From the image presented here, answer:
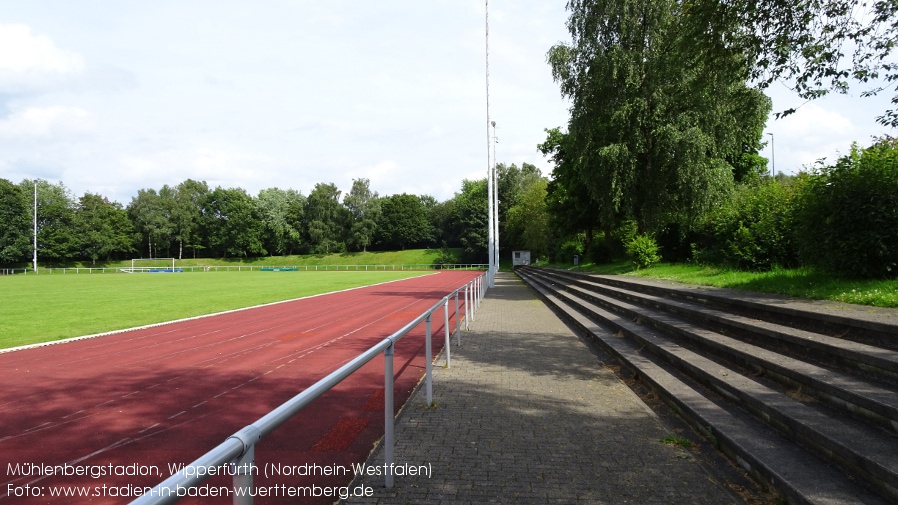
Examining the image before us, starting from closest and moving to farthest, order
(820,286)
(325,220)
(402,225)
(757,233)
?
(820,286), (757,233), (325,220), (402,225)

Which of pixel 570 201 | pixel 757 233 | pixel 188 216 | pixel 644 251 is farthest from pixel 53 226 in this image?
pixel 757 233

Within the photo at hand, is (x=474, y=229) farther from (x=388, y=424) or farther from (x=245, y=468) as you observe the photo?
(x=245, y=468)

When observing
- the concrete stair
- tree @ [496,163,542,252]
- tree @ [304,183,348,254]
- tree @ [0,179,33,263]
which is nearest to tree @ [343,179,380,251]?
tree @ [304,183,348,254]

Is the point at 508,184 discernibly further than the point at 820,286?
Yes

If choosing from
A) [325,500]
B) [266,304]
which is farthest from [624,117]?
[325,500]

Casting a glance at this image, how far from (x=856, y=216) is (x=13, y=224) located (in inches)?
3723

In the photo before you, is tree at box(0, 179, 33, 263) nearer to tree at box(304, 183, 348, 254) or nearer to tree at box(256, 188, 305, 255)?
tree at box(256, 188, 305, 255)

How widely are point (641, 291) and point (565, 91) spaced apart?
1179 cm

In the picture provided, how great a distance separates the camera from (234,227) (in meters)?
96.0

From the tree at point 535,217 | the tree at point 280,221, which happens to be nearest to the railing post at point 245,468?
the tree at point 535,217

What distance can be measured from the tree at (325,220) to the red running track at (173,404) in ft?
263

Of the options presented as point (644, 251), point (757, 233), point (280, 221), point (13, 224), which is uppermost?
point (280, 221)

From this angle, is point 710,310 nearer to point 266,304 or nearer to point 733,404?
point 733,404

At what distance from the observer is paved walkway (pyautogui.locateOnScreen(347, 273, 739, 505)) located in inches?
138
